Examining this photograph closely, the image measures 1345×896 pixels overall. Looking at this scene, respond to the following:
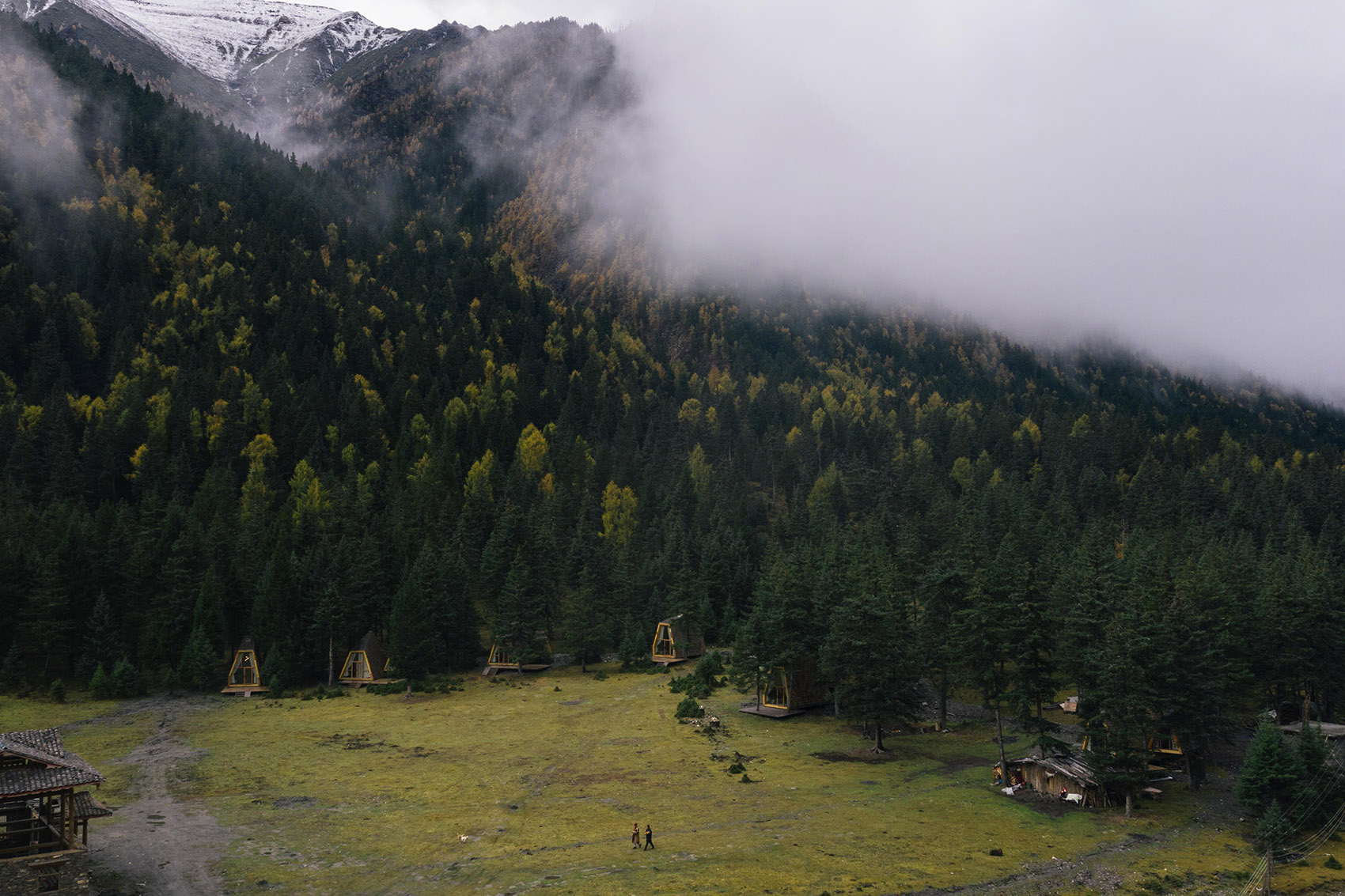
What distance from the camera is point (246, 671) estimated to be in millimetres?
83625

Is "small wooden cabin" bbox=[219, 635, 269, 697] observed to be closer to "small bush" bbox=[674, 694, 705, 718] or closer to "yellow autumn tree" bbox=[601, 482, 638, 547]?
"small bush" bbox=[674, 694, 705, 718]

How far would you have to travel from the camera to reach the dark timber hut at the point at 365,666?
86625 mm

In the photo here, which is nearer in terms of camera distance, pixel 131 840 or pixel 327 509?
pixel 131 840

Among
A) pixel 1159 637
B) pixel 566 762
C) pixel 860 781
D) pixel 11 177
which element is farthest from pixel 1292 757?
pixel 11 177

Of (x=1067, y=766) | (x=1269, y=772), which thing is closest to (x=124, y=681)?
(x=1067, y=766)

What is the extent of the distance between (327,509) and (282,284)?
90.6m

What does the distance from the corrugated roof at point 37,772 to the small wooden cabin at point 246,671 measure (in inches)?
2015

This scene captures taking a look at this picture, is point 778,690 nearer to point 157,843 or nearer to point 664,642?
point 664,642

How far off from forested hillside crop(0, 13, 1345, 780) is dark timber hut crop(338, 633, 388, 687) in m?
3.29

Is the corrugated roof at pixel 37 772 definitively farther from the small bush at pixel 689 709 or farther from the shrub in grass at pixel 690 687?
the shrub in grass at pixel 690 687

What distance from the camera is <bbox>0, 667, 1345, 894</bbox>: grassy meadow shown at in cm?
3803

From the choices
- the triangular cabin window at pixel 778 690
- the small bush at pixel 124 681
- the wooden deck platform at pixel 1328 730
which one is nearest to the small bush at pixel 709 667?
the triangular cabin window at pixel 778 690

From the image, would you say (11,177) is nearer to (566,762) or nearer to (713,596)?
(713,596)

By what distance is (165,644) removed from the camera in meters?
84.1
